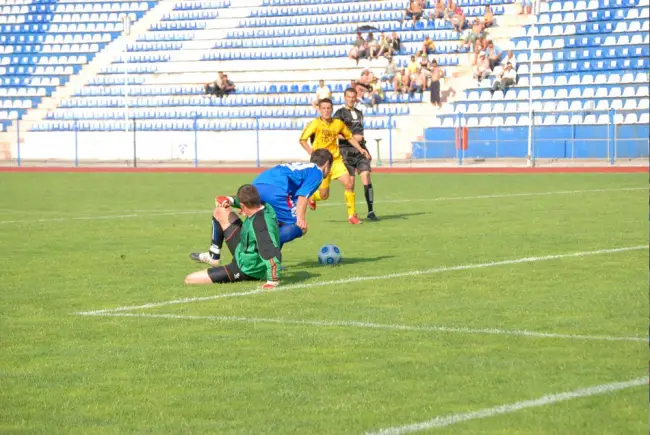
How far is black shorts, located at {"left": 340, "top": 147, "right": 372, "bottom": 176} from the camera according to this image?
19828 millimetres

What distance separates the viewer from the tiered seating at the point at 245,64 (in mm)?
45656

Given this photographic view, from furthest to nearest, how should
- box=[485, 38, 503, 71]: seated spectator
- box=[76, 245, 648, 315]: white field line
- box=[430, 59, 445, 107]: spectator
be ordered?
box=[430, 59, 445, 107]: spectator, box=[485, 38, 503, 71]: seated spectator, box=[76, 245, 648, 315]: white field line

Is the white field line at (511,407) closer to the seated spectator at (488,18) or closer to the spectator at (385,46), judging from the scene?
the seated spectator at (488,18)

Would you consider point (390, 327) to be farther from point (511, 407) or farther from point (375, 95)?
point (375, 95)

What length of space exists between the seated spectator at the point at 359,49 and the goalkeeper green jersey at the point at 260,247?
34.4m

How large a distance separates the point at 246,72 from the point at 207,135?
390 cm

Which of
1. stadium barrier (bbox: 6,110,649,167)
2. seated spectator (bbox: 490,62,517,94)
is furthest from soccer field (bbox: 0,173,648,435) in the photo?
seated spectator (bbox: 490,62,517,94)

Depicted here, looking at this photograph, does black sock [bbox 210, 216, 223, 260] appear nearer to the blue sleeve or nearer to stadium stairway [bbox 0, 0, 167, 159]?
the blue sleeve

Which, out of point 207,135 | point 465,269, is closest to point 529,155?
point 207,135

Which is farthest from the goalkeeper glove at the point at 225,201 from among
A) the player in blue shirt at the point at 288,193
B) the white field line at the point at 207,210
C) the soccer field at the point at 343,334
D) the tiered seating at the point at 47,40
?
the tiered seating at the point at 47,40

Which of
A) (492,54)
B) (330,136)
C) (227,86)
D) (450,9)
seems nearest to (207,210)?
(330,136)

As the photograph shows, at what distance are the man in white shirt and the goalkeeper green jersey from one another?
99.8ft

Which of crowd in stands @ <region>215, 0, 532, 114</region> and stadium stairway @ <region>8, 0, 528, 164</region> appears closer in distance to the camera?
crowd in stands @ <region>215, 0, 532, 114</region>

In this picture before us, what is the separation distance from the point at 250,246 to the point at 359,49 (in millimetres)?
34832
